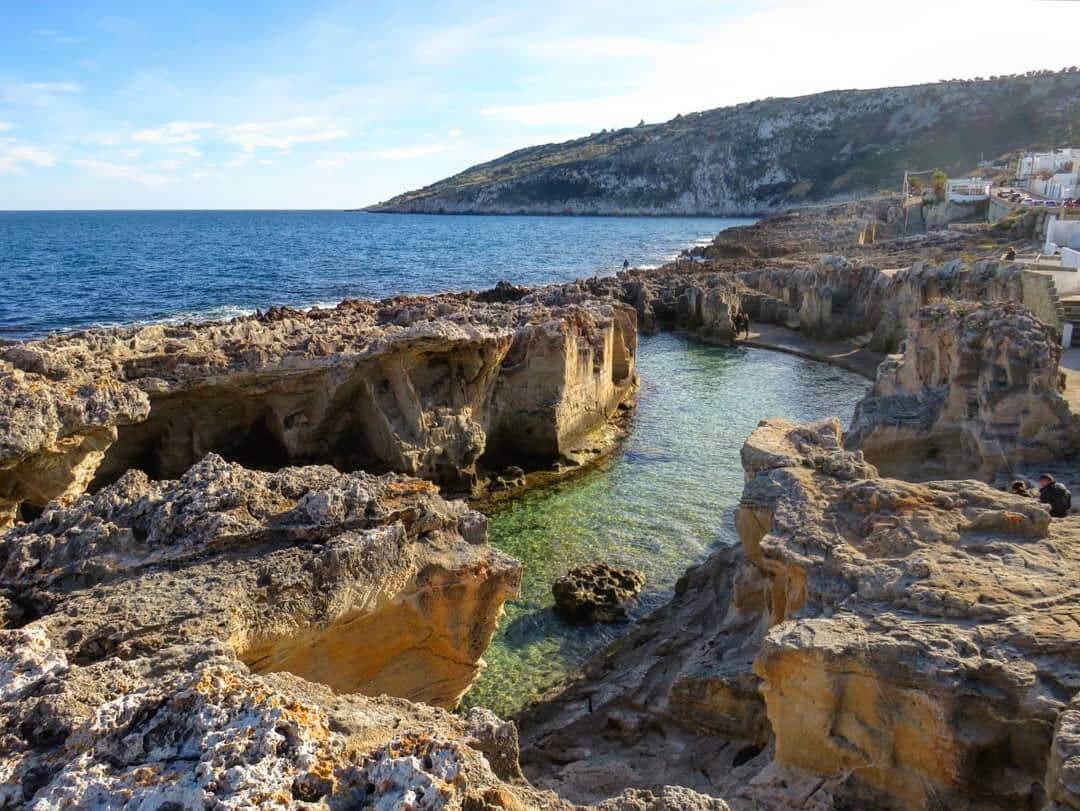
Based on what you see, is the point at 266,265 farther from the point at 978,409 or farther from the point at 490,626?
the point at 490,626

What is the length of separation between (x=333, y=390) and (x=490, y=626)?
27.0 feet

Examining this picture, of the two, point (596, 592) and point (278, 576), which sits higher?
point (278, 576)

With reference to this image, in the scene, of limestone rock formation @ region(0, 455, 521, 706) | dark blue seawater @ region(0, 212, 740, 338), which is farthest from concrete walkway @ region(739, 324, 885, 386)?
limestone rock formation @ region(0, 455, 521, 706)

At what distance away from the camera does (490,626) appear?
7.63 metres

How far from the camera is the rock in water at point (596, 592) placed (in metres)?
11.3

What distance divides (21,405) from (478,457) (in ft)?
32.2

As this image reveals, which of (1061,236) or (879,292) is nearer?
(1061,236)

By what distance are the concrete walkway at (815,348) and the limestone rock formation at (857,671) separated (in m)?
19.9

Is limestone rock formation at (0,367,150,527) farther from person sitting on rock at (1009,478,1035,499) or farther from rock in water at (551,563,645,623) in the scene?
person sitting on rock at (1009,478,1035,499)

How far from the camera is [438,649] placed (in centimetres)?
734

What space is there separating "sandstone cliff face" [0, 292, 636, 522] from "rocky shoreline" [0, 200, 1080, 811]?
0.13 meters

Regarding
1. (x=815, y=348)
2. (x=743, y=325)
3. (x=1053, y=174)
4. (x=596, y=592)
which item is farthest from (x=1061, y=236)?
(x=1053, y=174)

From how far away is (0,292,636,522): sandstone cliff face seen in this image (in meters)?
12.6

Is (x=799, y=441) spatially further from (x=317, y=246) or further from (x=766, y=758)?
(x=317, y=246)
